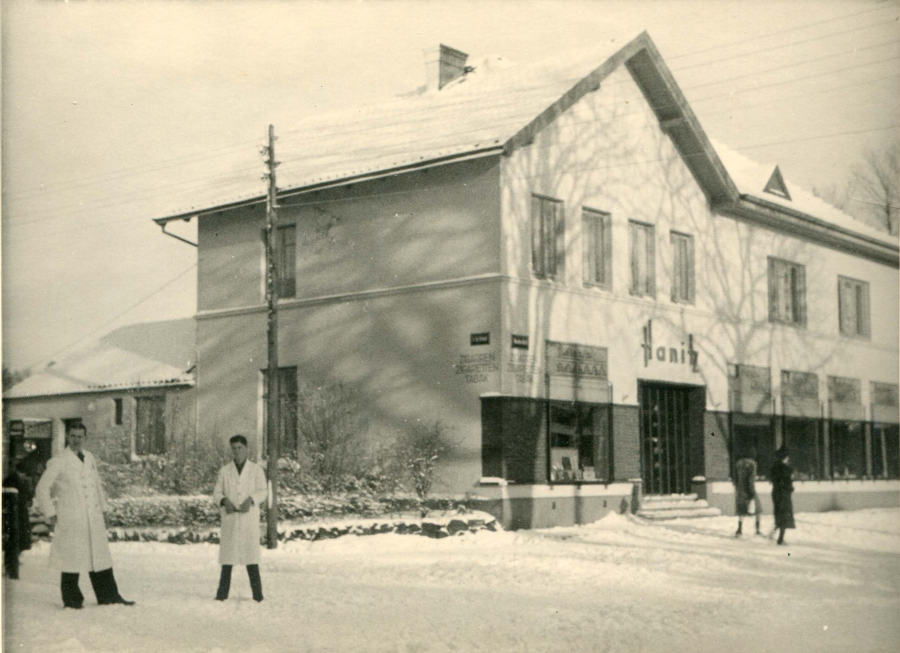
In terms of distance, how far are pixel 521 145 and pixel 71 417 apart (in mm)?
8104

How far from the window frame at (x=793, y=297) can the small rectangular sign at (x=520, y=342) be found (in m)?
4.30

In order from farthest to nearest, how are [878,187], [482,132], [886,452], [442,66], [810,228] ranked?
[810,228] < [482,132] < [886,452] < [442,66] < [878,187]

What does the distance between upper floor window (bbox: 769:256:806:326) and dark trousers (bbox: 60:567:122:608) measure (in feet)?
38.2

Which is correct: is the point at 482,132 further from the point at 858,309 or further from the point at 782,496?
the point at 782,496

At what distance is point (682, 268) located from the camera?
65.4 feet

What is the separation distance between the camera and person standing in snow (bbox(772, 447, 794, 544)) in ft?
55.0

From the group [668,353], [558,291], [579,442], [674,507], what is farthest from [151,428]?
[674,507]

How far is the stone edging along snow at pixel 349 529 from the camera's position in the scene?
49.8 feet

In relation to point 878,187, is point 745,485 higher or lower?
lower

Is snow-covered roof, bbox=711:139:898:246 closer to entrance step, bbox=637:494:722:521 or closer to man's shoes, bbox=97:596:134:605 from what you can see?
entrance step, bbox=637:494:722:521

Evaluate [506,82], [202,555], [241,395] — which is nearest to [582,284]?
[506,82]

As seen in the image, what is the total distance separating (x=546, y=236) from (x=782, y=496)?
197 inches

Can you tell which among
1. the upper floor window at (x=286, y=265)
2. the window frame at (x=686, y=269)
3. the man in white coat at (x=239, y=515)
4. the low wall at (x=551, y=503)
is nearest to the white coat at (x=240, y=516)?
the man in white coat at (x=239, y=515)

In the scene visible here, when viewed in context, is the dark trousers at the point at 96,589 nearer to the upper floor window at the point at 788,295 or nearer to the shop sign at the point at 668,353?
the shop sign at the point at 668,353
